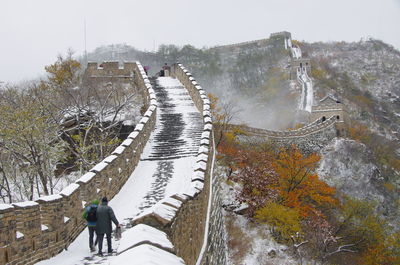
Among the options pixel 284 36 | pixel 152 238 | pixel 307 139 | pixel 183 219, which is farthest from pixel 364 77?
pixel 152 238

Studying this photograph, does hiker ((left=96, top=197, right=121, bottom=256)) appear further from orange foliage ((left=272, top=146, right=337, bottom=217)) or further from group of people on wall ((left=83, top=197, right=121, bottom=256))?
orange foliage ((left=272, top=146, right=337, bottom=217))

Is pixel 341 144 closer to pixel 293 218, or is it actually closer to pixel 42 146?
pixel 293 218

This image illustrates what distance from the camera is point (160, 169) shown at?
1650 centimetres

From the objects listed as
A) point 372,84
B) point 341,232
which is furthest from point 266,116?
point 341,232

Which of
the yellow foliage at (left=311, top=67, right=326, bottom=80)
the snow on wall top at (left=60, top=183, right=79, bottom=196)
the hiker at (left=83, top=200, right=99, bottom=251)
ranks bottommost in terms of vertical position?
the yellow foliage at (left=311, top=67, right=326, bottom=80)

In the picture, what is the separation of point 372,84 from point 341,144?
4258 cm

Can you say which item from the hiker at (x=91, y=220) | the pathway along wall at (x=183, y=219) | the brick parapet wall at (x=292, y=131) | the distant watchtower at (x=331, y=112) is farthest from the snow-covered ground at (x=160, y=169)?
the distant watchtower at (x=331, y=112)

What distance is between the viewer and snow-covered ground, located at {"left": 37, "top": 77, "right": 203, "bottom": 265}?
9.45 metres

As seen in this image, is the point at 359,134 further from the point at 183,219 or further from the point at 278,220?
the point at 183,219

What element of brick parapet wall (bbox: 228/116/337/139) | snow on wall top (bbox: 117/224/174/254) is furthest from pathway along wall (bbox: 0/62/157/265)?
brick parapet wall (bbox: 228/116/337/139)

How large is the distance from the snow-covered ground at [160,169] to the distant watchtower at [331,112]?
26271 millimetres

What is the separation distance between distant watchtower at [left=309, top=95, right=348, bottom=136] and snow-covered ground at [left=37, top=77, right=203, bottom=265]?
2627 cm

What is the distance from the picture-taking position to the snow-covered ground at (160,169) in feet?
31.0

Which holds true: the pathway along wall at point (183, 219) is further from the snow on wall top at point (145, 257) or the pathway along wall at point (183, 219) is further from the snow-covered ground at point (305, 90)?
the snow-covered ground at point (305, 90)
